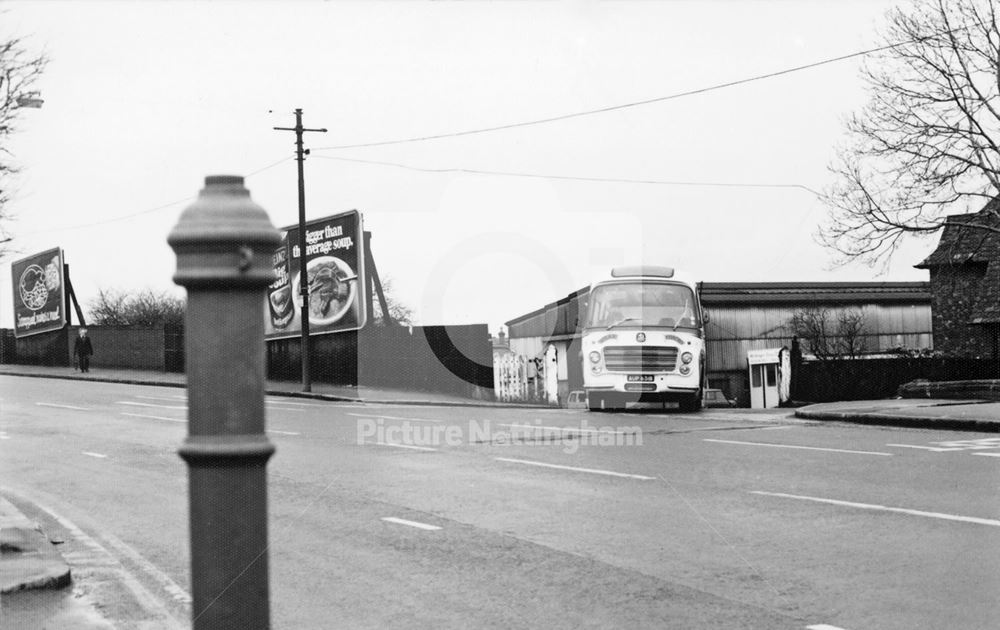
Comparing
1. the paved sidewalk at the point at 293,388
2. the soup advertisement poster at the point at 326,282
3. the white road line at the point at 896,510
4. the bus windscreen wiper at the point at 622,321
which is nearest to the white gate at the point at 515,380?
the paved sidewalk at the point at 293,388

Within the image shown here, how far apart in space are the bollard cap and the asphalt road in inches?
164

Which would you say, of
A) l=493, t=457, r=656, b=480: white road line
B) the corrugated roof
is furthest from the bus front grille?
the corrugated roof

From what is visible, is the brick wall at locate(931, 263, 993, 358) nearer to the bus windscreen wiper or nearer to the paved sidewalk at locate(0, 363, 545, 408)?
the paved sidewalk at locate(0, 363, 545, 408)

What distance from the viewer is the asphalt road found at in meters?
6.38

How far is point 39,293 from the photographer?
52.4 metres

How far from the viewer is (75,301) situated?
1999 inches

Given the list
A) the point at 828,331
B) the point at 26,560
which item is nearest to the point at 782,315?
the point at 828,331

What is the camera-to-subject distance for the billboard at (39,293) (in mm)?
50938

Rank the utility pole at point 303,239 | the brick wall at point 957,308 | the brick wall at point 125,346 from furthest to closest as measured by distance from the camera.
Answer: the brick wall at point 957,308 < the brick wall at point 125,346 < the utility pole at point 303,239

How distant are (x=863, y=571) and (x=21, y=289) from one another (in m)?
53.4

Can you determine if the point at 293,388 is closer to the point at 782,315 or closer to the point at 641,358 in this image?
the point at 641,358

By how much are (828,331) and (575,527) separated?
2067 inches

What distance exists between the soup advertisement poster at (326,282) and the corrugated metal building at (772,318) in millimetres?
14850

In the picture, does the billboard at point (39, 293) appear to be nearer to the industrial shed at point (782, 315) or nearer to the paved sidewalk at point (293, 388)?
the paved sidewalk at point (293, 388)
